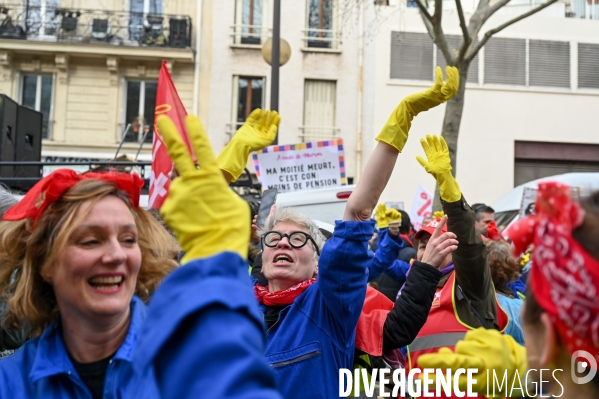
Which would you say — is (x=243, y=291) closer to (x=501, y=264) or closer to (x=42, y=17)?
(x=501, y=264)

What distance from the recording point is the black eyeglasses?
2.97m

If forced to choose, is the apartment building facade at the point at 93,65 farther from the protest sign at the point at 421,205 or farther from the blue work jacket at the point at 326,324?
the blue work jacket at the point at 326,324

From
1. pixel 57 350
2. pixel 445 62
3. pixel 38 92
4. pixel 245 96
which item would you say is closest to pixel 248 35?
pixel 245 96

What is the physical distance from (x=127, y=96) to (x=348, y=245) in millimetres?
18621

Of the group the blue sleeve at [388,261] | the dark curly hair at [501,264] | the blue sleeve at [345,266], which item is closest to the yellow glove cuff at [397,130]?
the blue sleeve at [345,266]

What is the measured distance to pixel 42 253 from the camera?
85.4 inches

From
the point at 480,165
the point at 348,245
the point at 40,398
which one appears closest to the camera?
the point at 40,398

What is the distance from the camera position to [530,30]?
20219mm

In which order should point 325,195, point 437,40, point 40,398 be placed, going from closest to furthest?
point 40,398 → point 325,195 → point 437,40

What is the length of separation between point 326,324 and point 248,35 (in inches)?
724

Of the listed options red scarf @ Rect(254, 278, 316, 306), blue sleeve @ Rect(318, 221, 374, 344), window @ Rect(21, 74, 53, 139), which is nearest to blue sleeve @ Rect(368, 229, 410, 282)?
red scarf @ Rect(254, 278, 316, 306)

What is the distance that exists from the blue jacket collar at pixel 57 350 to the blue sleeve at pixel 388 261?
3791 millimetres

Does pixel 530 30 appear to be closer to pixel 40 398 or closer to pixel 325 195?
pixel 325 195


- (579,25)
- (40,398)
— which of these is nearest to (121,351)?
(40,398)
